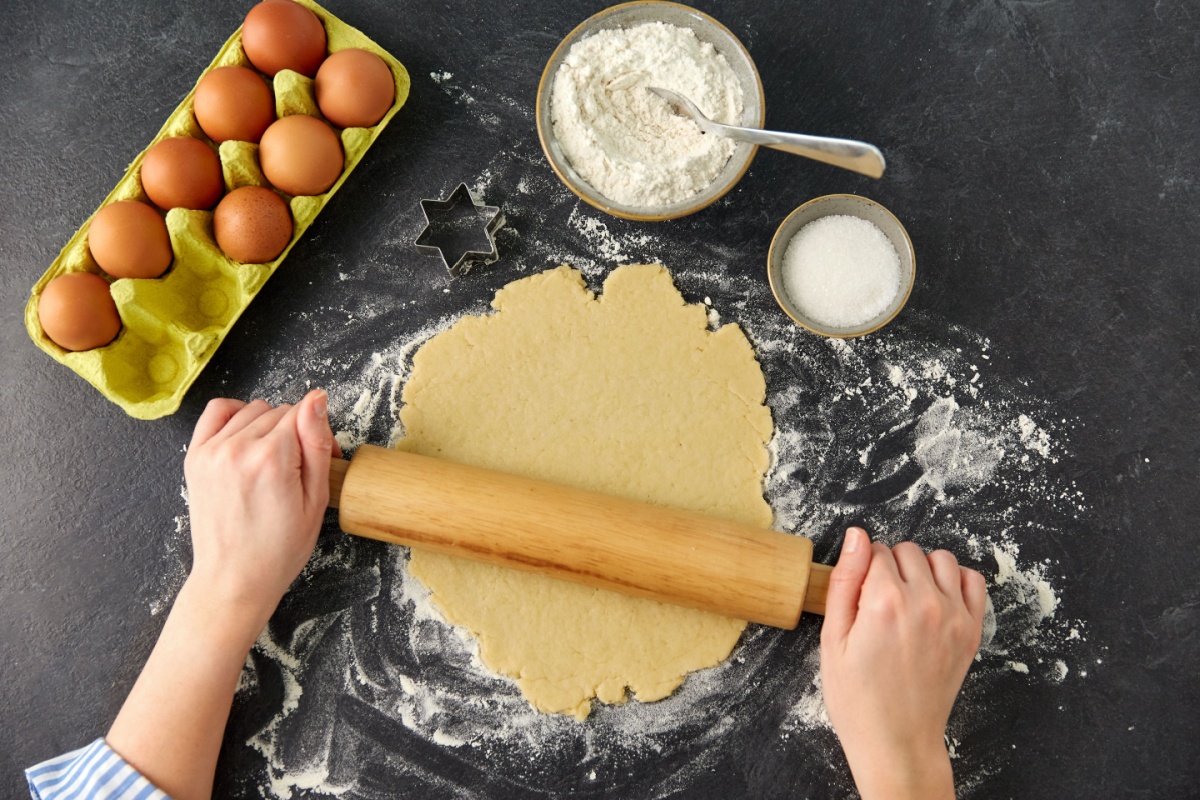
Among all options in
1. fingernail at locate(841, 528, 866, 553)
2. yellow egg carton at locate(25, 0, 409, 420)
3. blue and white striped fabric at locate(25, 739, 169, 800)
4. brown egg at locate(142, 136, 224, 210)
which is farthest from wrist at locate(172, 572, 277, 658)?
fingernail at locate(841, 528, 866, 553)

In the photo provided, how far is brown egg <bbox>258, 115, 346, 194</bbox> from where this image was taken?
1471 millimetres

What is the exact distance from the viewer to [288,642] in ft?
5.07

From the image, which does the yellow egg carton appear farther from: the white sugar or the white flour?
the white sugar

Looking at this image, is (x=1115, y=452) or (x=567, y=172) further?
(x=1115, y=452)

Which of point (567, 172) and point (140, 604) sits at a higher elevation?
point (567, 172)

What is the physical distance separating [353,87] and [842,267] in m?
1.02

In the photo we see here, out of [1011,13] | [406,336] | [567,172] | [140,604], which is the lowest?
[140,604]

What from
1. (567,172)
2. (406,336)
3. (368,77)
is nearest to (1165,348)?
(567,172)

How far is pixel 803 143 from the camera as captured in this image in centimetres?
135

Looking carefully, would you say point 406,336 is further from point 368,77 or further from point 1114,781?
point 1114,781

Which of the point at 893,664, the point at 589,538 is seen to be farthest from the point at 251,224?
the point at 893,664

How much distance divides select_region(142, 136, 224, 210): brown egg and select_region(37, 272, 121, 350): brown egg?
215 mm

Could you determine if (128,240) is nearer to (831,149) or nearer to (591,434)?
(591,434)

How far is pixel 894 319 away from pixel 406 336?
1.03 metres
